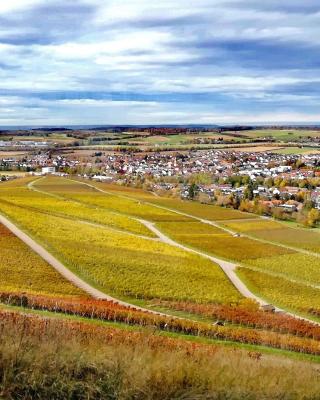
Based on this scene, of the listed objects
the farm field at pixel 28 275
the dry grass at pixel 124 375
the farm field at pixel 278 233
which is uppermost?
the dry grass at pixel 124 375

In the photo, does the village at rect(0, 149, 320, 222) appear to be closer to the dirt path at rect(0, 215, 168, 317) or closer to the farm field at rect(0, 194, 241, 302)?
the farm field at rect(0, 194, 241, 302)

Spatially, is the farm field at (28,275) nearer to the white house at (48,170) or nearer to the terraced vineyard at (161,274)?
the terraced vineyard at (161,274)

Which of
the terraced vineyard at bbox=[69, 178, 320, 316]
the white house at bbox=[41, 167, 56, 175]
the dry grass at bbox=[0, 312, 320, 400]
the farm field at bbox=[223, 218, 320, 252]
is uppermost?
the dry grass at bbox=[0, 312, 320, 400]

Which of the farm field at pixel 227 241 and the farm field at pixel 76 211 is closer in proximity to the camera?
the farm field at pixel 227 241

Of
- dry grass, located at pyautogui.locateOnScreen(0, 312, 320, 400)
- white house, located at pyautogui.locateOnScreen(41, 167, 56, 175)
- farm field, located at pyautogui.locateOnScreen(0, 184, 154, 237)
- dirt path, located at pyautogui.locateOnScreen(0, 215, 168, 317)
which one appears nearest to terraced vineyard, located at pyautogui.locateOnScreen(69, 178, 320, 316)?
farm field, located at pyautogui.locateOnScreen(0, 184, 154, 237)

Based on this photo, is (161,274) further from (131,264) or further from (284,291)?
(284,291)

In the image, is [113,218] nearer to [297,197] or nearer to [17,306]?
[17,306]

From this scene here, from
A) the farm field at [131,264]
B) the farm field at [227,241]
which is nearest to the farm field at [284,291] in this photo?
the farm field at [227,241]

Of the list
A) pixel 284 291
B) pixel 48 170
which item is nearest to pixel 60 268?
pixel 284 291

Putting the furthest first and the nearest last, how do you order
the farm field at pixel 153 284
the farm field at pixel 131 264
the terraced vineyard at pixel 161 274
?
the farm field at pixel 131 264 < the terraced vineyard at pixel 161 274 < the farm field at pixel 153 284
